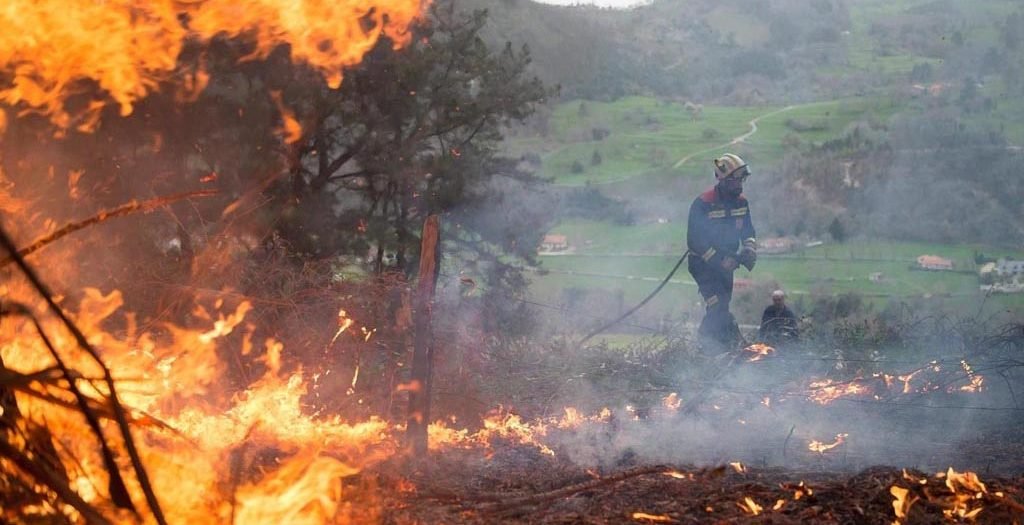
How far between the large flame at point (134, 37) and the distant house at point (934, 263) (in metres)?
13.2

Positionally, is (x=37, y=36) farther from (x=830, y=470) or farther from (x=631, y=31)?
(x=631, y=31)

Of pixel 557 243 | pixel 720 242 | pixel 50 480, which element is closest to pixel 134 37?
pixel 50 480

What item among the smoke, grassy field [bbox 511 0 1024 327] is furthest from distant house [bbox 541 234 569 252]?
the smoke

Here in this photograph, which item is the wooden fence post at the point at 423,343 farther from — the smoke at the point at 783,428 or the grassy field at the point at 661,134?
the grassy field at the point at 661,134

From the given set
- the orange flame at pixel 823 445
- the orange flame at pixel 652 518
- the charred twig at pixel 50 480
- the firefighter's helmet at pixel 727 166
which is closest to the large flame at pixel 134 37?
the charred twig at pixel 50 480

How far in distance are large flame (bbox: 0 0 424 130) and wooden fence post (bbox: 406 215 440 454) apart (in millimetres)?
2536

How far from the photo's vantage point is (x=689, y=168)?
2881 centimetres

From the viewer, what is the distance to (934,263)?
20297mm

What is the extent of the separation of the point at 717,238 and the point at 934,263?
40.7ft

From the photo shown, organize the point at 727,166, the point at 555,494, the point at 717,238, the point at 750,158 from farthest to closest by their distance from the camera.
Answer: the point at 750,158 < the point at 717,238 < the point at 727,166 < the point at 555,494

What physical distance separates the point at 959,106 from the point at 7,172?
84.9 feet

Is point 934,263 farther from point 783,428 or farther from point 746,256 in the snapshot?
A: point 783,428

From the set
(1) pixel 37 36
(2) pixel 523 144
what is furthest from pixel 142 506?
(2) pixel 523 144

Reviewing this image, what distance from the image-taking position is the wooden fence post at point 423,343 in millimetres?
6367
